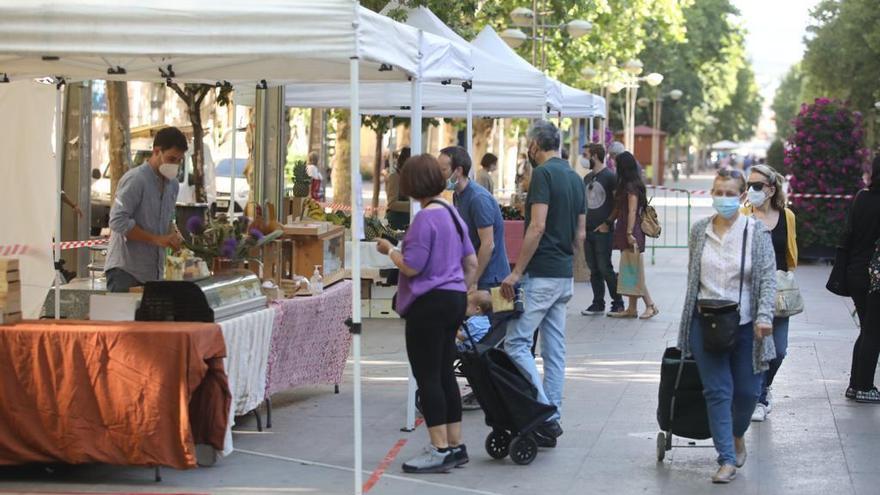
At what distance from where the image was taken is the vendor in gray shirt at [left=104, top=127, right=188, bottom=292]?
896 cm

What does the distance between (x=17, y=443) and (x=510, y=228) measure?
11.6 meters

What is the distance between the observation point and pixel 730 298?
7.66 m

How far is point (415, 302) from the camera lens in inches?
303

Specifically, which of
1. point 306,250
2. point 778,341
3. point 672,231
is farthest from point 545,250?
point 672,231

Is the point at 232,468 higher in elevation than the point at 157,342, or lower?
lower

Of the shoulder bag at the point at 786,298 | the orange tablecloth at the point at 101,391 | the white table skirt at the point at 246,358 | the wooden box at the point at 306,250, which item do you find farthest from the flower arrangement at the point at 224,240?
the shoulder bag at the point at 786,298

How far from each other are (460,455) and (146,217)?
8.38 ft

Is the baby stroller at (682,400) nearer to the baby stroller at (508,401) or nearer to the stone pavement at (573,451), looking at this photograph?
the stone pavement at (573,451)

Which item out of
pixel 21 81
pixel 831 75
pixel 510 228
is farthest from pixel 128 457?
pixel 831 75

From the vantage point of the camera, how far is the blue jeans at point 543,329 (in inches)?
342

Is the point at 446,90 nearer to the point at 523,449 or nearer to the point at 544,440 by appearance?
the point at 544,440

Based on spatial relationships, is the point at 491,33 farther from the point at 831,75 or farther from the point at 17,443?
the point at 831,75

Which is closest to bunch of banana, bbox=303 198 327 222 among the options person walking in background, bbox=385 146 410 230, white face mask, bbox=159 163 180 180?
white face mask, bbox=159 163 180 180

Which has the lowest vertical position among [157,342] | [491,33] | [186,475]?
[186,475]
